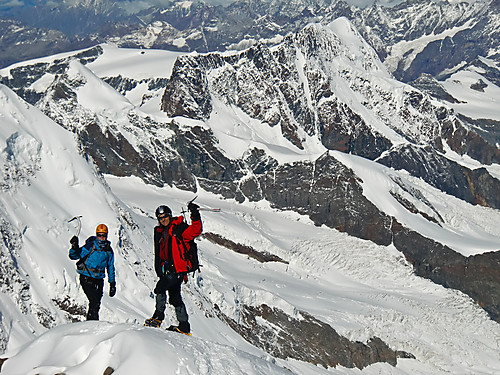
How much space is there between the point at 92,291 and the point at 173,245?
3.93m

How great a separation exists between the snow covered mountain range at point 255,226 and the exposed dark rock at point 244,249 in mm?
254

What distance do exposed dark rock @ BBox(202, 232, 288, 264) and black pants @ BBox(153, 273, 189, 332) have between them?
8262 cm

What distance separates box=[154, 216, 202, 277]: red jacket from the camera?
71.5ft

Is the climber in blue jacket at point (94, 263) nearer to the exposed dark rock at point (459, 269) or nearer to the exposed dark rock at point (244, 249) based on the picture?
the exposed dark rock at point (244, 249)

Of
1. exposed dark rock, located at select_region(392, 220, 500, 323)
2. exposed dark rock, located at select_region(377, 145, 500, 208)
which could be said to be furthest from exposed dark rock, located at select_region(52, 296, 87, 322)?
exposed dark rock, located at select_region(377, 145, 500, 208)

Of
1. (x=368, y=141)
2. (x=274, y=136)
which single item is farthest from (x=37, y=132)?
(x=368, y=141)

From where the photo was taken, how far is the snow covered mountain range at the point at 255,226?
3559cm

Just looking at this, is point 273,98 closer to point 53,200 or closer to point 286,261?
point 286,261

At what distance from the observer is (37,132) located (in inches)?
1811

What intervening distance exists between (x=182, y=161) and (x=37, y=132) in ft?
313

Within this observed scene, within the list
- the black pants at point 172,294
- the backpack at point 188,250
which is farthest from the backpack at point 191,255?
the black pants at point 172,294

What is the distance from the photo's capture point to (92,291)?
2356cm

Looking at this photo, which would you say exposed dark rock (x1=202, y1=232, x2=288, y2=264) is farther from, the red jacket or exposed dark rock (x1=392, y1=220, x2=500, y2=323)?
the red jacket

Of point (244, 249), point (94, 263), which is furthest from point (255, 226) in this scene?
point (94, 263)
